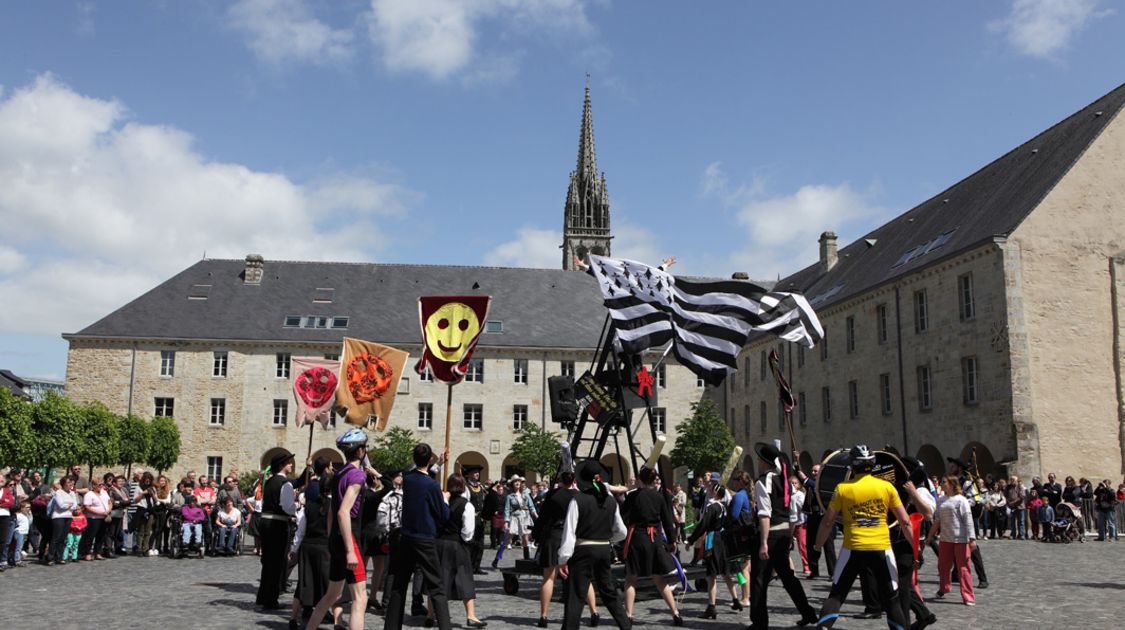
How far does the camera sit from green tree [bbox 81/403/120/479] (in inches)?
1447

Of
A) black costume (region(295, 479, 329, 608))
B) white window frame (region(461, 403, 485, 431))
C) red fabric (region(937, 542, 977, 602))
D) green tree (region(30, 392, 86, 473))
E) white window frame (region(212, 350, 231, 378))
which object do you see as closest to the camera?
black costume (region(295, 479, 329, 608))

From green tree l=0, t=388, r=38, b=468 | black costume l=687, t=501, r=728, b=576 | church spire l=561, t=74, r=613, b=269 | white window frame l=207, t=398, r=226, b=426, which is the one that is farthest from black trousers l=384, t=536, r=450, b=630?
church spire l=561, t=74, r=613, b=269

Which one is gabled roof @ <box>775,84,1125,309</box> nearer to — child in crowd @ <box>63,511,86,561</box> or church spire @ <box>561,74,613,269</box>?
child in crowd @ <box>63,511,86,561</box>

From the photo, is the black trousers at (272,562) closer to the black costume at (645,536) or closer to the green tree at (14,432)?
the black costume at (645,536)

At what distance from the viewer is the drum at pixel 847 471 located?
8.58 meters

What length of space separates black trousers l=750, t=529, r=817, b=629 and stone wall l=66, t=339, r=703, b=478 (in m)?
36.6

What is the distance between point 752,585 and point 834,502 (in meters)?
1.77

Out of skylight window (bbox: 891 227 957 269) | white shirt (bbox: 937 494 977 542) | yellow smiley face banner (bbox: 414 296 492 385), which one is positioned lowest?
white shirt (bbox: 937 494 977 542)

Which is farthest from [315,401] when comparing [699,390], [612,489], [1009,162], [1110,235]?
[699,390]

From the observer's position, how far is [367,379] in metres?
15.5

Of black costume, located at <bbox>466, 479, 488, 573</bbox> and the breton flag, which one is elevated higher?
the breton flag

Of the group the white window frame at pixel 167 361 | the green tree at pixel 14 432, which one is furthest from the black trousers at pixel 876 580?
the white window frame at pixel 167 361

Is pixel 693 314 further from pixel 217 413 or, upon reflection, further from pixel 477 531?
pixel 217 413

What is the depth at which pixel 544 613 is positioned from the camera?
32.8 feet
